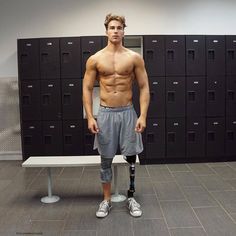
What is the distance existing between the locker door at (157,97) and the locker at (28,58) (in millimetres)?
1578

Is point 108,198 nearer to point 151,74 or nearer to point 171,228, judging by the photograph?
→ point 171,228

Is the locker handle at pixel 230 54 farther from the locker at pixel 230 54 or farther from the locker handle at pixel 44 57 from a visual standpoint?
the locker handle at pixel 44 57

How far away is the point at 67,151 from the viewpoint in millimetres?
4688

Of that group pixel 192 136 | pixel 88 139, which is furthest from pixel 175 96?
pixel 88 139

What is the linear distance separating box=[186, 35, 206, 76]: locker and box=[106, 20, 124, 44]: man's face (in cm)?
203

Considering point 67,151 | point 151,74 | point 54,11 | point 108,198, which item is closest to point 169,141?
point 151,74

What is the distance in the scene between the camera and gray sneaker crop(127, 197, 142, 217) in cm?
284

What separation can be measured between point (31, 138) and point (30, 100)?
0.53 meters

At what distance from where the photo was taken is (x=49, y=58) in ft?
15.1

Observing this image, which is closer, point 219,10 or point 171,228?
point 171,228

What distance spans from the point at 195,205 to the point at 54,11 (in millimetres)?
3393

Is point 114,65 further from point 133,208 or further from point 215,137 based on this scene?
point 215,137

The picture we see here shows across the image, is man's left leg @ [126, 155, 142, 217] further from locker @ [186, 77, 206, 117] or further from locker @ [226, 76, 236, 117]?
locker @ [226, 76, 236, 117]

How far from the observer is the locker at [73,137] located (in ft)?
15.3
